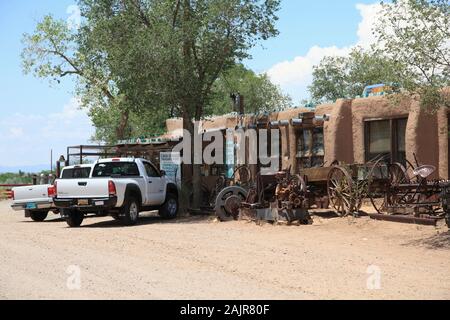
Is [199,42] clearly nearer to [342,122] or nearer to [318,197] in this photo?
[342,122]

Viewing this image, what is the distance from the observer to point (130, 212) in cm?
1789

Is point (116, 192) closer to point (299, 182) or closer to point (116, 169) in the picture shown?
point (116, 169)

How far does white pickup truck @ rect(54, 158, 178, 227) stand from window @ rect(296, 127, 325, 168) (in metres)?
5.12

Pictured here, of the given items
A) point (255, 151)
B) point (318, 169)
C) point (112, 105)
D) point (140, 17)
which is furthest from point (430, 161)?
point (112, 105)

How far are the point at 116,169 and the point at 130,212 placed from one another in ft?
5.43

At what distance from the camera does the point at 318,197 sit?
17.4m

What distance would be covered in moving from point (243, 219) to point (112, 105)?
1508 centimetres

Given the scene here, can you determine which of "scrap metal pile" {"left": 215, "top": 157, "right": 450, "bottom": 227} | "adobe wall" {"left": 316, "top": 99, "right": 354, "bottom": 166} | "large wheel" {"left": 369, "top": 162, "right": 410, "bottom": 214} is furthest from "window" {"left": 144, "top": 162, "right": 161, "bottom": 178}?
"large wheel" {"left": 369, "top": 162, "right": 410, "bottom": 214}

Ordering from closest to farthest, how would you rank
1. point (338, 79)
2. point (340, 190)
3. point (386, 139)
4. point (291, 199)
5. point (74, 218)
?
point (291, 199), point (340, 190), point (74, 218), point (386, 139), point (338, 79)

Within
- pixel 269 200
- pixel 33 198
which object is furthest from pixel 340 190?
pixel 33 198

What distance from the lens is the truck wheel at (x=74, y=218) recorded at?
1789 centimetres

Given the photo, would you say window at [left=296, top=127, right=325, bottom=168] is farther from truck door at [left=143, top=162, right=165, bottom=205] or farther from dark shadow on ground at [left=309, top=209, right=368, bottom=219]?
truck door at [left=143, top=162, right=165, bottom=205]

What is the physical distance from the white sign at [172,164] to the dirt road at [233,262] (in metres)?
6.41
